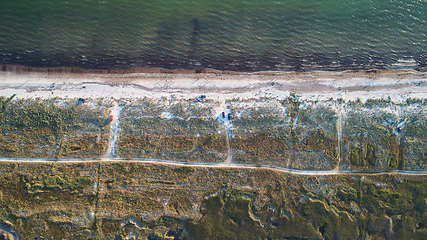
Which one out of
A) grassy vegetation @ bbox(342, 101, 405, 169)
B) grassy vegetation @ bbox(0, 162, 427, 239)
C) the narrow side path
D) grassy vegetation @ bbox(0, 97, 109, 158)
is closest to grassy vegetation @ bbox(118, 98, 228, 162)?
the narrow side path

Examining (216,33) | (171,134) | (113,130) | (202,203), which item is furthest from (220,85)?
(202,203)

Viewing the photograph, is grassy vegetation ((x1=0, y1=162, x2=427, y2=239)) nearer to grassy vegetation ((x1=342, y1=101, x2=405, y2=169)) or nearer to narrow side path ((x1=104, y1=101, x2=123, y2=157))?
narrow side path ((x1=104, y1=101, x2=123, y2=157))

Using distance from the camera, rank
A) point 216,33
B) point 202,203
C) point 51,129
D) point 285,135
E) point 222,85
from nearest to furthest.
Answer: point 51,129 → point 202,203 → point 285,135 → point 222,85 → point 216,33

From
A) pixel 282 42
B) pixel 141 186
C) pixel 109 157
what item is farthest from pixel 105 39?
pixel 282 42

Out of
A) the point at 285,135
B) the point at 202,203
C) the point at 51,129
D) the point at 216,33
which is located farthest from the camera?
the point at 216,33

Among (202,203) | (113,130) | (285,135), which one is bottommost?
(202,203)

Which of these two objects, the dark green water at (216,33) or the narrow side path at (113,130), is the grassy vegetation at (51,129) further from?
the dark green water at (216,33)

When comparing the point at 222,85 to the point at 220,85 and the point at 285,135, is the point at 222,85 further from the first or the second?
the point at 285,135
